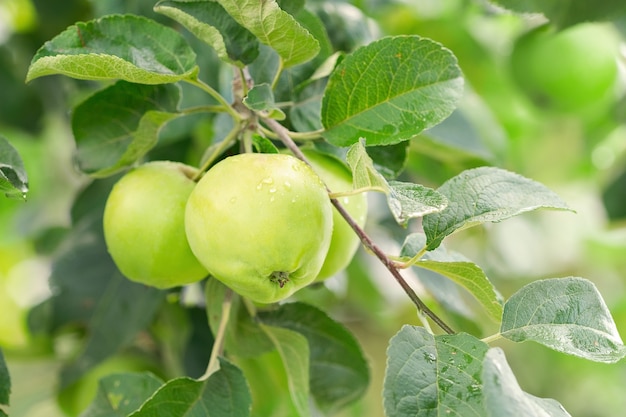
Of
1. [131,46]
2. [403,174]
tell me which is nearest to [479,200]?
[131,46]

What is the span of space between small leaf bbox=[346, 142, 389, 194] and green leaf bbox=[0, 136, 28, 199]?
22 cm

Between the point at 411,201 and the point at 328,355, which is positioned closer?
the point at 411,201

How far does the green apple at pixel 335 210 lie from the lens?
577 mm

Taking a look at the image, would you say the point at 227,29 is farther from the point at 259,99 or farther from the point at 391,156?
the point at 391,156

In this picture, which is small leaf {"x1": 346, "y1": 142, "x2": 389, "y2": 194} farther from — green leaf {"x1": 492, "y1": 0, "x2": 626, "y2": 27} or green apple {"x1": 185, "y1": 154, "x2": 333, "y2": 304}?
green leaf {"x1": 492, "y1": 0, "x2": 626, "y2": 27}

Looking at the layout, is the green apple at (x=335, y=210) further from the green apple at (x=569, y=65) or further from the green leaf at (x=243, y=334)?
the green apple at (x=569, y=65)

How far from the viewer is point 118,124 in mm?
644

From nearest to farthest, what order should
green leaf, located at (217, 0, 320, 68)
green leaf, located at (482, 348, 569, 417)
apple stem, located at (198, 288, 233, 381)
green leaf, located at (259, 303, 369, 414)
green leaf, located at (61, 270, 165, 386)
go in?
green leaf, located at (482, 348, 569, 417) → green leaf, located at (217, 0, 320, 68) → apple stem, located at (198, 288, 233, 381) → green leaf, located at (259, 303, 369, 414) → green leaf, located at (61, 270, 165, 386)

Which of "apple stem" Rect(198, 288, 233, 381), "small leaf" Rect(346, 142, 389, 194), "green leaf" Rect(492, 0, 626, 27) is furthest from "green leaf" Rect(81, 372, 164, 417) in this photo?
"green leaf" Rect(492, 0, 626, 27)

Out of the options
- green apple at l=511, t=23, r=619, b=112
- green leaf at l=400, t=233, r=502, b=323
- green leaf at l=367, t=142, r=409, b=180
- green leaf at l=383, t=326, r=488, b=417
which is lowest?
green apple at l=511, t=23, r=619, b=112

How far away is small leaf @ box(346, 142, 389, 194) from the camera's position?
1.50ft

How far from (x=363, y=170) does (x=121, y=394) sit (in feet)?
1.08

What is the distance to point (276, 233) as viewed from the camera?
1.57 ft

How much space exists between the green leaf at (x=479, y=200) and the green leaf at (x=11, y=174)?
0.28 m
